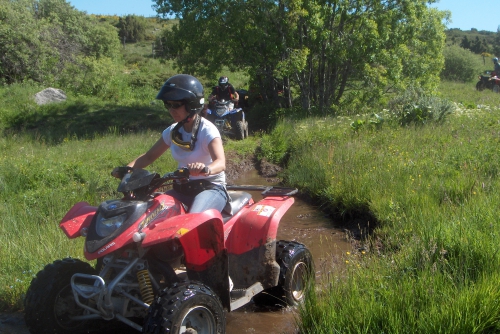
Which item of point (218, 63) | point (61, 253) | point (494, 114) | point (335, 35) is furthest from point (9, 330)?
point (335, 35)

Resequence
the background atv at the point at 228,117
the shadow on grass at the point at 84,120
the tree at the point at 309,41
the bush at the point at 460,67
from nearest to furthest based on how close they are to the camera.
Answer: the background atv at the point at 228,117 < the shadow on grass at the point at 84,120 < the tree at the point at 309,41 < the bush at the point at 460,67

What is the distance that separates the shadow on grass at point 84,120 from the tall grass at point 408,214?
5.23m

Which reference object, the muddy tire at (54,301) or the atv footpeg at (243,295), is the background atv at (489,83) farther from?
the muddy tire at (54,301)

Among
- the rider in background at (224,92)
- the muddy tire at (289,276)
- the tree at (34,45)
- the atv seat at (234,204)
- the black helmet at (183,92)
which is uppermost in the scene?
the tree at (34,45)

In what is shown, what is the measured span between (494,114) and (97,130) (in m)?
11.1

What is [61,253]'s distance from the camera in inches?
208

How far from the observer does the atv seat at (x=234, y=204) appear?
4504mm

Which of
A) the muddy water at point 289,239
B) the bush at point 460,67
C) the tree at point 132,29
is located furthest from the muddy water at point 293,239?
the tree at point 132,29

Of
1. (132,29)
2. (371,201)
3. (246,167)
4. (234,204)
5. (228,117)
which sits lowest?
(246,167)

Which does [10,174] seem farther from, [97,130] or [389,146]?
[97,130]

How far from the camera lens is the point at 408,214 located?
628 cm

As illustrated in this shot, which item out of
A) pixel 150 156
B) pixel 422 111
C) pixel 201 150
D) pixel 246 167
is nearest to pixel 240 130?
pixel 246 167

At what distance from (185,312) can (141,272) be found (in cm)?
48

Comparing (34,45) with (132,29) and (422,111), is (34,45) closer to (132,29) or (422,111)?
(422,111)
